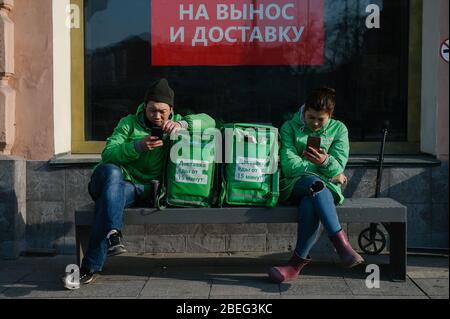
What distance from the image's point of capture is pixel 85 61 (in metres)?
6.35

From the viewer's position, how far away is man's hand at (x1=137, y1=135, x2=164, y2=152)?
468cm

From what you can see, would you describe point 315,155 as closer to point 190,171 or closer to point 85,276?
point 190,171

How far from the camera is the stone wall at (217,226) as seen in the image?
590cm

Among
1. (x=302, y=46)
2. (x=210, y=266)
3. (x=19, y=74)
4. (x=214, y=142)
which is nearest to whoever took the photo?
(x=214, y=142)

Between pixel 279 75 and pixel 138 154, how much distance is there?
2083 millimetres

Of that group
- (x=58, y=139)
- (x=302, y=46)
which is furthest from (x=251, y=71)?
(x=58, y=139)

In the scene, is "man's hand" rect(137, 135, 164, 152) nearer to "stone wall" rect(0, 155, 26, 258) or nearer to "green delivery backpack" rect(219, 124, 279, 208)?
"green delivery backpack" rect(219, 124, 279, 208)

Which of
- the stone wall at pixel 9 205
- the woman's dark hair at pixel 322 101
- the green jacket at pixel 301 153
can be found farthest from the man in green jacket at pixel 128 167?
the stone wall at pixel 9 205

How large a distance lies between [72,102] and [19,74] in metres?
0.60

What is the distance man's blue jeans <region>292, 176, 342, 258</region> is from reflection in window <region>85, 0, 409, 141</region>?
1.71m

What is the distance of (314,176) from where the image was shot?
477 cm

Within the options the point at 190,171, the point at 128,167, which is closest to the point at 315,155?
the point at 190,171

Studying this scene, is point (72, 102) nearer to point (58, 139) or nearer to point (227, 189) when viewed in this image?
point (58, 139)

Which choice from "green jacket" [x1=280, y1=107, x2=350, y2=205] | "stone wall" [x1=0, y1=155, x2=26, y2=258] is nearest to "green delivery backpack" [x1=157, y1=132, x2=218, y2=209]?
"green jacket" [x1=280, y1=107, x2=350, y2=205]
